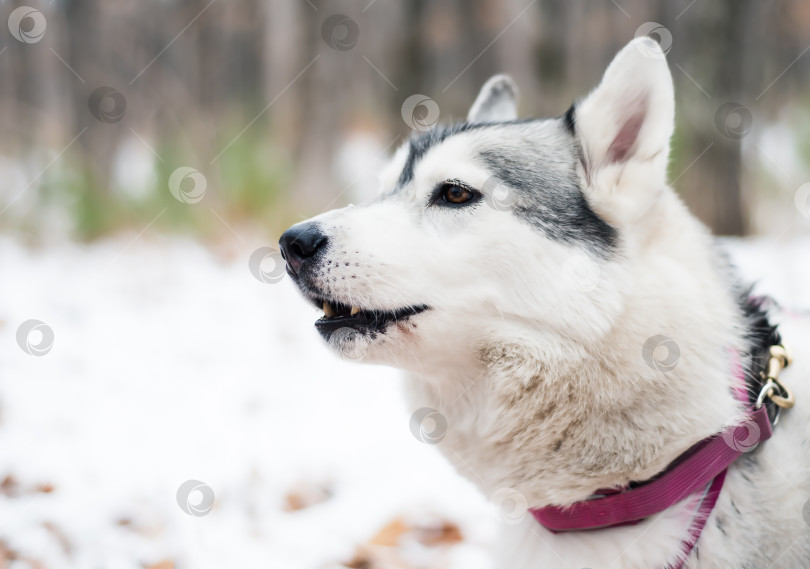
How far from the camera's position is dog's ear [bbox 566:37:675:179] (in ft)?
6.28

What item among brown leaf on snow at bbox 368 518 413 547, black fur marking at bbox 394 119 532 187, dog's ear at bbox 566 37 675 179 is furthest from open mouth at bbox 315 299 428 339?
brown leaf on snow at bbox 368 518 413 547

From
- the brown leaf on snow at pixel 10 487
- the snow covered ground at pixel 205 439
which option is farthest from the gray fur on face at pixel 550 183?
the brown leaf on snow at pixel 10 487

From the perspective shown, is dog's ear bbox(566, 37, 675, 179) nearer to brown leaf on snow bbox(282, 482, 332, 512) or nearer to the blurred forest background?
the blurred forest background

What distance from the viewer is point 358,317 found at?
204 cm

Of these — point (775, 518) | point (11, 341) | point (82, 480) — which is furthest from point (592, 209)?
point (11, 341)

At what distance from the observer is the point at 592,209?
2033 millimetres

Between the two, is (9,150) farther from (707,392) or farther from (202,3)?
(707,392)

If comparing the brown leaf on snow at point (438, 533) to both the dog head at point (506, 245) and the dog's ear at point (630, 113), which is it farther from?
the dog's ear at point (630, 113)

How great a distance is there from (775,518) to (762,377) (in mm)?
409

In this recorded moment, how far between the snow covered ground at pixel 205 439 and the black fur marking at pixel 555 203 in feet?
4.55

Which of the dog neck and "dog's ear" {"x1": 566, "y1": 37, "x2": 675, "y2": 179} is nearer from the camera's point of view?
the dog neck

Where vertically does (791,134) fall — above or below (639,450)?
above

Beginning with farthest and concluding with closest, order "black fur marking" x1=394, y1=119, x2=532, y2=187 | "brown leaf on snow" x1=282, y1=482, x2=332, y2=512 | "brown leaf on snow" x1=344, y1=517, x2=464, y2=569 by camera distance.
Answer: "brown leaf on snow" x1=282, y1=482, x2=332, y2=512 < "brown leaf on snow" x1=344, y1=517, x2=464, y2=569 < "black fur marking" x1=394, y1=119, x2=532, y2=187

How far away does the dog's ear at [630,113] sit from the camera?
1.92 meters
